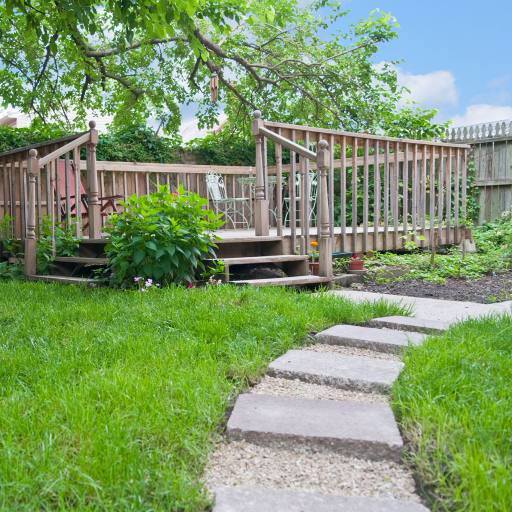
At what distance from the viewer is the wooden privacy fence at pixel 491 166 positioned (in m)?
10.6

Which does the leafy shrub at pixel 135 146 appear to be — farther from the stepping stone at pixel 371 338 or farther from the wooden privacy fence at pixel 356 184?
the stepping stone at pixel 371 338

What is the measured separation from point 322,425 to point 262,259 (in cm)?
331

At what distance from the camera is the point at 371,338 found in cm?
308

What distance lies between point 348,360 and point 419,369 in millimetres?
390

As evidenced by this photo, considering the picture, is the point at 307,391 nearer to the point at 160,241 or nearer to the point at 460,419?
the point at 460,419

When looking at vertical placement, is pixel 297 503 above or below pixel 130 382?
below

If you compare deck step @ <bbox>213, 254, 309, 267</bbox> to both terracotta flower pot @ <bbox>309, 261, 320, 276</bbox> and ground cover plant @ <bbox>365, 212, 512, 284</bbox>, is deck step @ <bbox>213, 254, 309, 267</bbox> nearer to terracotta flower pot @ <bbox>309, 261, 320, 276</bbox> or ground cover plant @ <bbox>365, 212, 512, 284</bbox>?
terracotta flower pot @ <bbox>309, 261, 320, 276</bbox>

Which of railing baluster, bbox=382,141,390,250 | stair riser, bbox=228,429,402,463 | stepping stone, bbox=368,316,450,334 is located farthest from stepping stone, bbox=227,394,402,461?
railing baluster, bbox=382,141,390,250

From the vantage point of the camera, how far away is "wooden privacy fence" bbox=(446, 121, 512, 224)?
34.7 feet

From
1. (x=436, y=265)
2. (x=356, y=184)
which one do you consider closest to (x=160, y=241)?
(x=356, y=184)

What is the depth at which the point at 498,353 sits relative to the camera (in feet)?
8.61

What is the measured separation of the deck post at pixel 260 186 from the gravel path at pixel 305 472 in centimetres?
376

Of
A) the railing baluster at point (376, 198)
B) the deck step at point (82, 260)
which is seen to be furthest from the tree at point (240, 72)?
the deck step at point (82, 260)

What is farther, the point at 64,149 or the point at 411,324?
the point at 64,149
